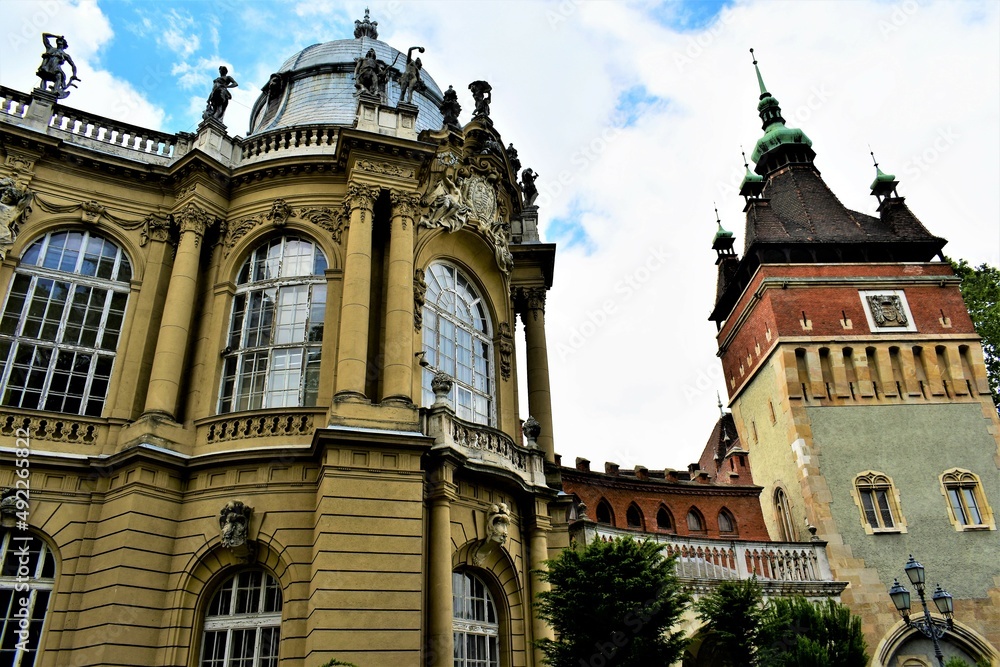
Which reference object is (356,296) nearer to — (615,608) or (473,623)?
(473,623)

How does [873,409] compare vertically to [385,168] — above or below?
below

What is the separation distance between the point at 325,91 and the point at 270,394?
35.4 ft

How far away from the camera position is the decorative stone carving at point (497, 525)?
48.6 feet

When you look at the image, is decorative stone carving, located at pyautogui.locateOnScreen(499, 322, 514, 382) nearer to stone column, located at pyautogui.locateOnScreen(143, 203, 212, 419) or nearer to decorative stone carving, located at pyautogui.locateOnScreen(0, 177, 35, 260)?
stone column, located at pyautogui.locateOnScreen(143, 203, 212, 419)

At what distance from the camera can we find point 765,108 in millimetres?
45156

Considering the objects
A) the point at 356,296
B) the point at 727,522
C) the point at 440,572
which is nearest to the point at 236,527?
the point at 440,572

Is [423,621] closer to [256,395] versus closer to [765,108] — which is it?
[256,395]

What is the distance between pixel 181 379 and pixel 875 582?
2333cm

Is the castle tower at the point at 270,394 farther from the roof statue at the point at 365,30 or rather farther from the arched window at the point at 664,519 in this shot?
the arched window at the point at 664,519

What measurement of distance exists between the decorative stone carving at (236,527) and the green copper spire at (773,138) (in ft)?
122

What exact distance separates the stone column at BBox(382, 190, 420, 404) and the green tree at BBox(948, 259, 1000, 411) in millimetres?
28381

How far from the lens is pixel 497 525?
14875mm

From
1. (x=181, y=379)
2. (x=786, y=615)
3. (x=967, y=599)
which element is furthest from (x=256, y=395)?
(x=967, y=599)

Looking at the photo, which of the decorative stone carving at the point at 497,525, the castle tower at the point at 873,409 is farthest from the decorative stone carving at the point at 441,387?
the castle tower at the point at 873,409
